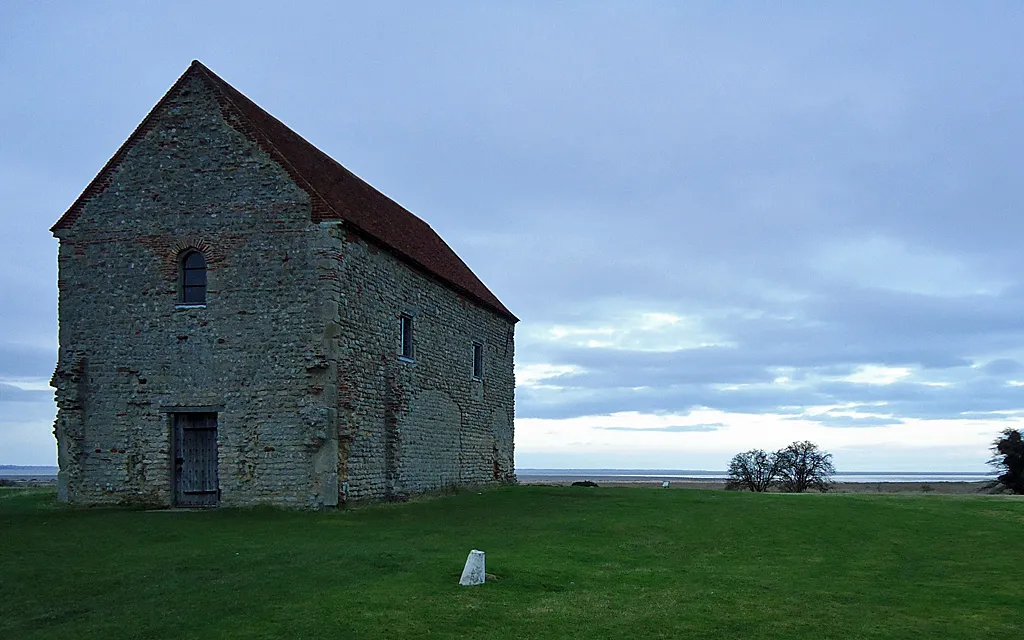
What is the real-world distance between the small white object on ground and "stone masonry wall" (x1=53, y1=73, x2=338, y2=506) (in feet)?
30.6

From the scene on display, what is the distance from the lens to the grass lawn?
9656mm

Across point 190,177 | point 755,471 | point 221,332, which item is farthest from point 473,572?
point 755,471

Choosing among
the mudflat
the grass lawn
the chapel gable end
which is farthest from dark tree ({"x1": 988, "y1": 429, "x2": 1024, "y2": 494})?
the chapel gable end

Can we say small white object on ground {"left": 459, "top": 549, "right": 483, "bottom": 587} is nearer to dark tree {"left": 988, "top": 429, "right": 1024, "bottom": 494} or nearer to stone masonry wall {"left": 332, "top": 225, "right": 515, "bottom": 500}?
stone masonry wall {"left": 332, "top": 225, "right": 515, "bottom": 500}

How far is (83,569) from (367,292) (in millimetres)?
10883

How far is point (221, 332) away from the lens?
21234mm

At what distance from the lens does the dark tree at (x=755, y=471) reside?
135ft

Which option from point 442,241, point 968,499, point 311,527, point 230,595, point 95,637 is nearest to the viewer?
point 95,637

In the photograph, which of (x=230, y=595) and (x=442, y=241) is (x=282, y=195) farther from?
(x=442, y=241)

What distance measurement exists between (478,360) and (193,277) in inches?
472

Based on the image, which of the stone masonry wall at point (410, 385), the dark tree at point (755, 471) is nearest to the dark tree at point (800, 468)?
the dark tree at point (755, 471)

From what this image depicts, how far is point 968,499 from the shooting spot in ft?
89.2

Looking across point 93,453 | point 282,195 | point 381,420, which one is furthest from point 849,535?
point 93,453

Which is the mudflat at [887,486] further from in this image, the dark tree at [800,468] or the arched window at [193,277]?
the arched window at [193,277]
